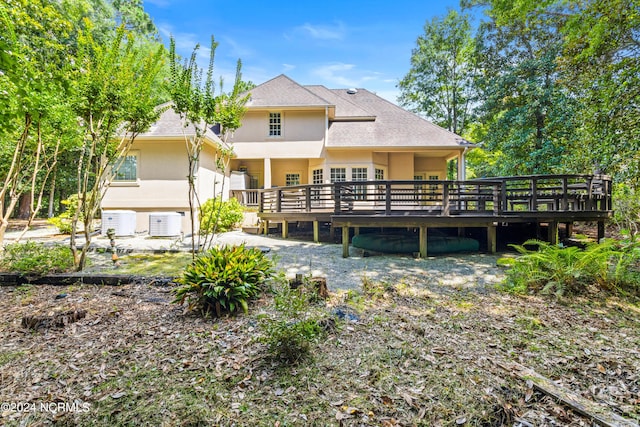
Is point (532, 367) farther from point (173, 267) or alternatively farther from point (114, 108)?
point (114, 108)

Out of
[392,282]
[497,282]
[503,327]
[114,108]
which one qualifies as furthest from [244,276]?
[497,282]

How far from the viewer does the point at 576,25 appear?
26.2ft

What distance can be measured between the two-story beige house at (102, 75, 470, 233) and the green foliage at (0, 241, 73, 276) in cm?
575

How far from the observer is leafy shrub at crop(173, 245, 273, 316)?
13.0 feet

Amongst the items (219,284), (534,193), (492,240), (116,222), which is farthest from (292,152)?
(219,284)

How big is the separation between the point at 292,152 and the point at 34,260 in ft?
36.8

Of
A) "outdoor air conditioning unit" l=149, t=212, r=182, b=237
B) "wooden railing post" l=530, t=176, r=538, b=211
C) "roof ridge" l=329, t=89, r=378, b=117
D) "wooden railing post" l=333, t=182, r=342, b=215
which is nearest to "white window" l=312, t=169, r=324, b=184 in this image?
"roof ridge" l=329, t=89, r=378, b=117

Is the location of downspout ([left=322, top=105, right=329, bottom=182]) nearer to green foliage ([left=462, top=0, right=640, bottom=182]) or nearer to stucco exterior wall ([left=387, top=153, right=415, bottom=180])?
stucco exterior wall ([left=387, top=153, right=415, bottom=180])

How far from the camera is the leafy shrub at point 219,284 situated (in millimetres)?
3971

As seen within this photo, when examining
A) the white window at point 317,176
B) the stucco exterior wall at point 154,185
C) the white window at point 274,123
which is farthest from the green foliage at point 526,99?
the stucco exterior wall at point 154,185

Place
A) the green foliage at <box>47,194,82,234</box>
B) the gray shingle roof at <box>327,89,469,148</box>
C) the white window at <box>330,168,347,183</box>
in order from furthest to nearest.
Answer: the white window at <box>330,168,347,183</box> < the gray shingle roof at <box>327,89,469,148</box> < the green foliage at <box>47,194,82,234</box>

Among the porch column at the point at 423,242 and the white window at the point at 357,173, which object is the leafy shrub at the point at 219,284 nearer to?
the porch column at the point at 423,242

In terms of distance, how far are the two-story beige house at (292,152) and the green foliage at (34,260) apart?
575 cm

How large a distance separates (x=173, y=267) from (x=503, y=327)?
19.7 feet
